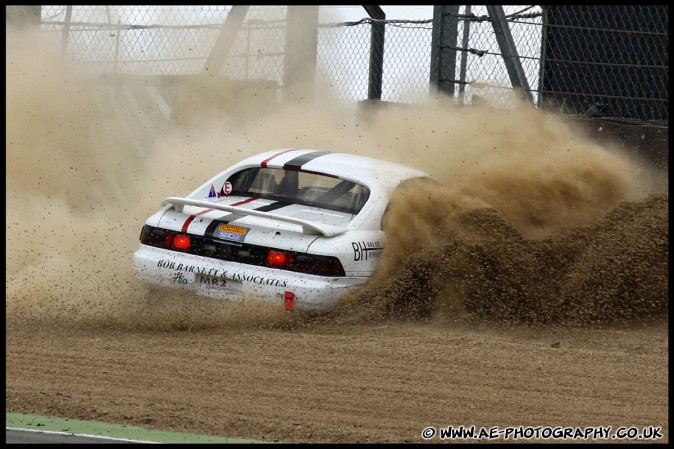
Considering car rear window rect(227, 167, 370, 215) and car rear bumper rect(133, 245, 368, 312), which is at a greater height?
car rear window rect(227, 167, 370, 215)

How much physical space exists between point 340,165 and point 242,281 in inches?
59.7

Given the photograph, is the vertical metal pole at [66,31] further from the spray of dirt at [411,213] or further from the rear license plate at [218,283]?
the rear license plate at [218,283]

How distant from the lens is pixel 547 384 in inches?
242

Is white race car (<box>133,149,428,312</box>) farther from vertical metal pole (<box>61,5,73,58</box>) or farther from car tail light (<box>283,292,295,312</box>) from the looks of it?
vertical metal pole (<box>61,5,73,58</box>)

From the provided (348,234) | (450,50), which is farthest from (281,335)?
(450,50)

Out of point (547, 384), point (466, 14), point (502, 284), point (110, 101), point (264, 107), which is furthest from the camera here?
point (110, 101)

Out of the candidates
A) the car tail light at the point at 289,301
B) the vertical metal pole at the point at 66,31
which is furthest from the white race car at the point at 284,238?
the vertical metal pole at the point at 66,31

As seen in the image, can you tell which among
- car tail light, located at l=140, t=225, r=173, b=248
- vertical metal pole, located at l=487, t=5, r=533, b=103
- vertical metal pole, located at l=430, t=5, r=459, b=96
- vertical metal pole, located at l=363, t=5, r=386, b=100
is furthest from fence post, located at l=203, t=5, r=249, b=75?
car tail light, located at l=140, t=225, r=173, b=248

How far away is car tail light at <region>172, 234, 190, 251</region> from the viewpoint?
311 inches

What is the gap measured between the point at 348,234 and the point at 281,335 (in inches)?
37.2

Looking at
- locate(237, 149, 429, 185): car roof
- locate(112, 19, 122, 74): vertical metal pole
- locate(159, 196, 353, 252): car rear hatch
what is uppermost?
locate(112, 19, 122, 74): vertical metal pole

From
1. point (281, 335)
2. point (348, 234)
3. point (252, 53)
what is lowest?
point (281, 335)

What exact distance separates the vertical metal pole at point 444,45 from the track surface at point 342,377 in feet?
13.6

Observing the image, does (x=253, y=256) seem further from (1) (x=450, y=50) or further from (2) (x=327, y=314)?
(1) (x=450, y=50)
